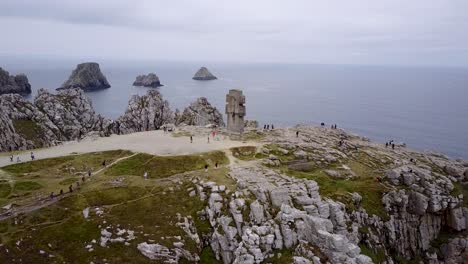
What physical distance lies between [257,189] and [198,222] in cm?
979

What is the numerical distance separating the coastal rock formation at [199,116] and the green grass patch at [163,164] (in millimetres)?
48970

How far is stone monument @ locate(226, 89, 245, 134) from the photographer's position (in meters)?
87.6

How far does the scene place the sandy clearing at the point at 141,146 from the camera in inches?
2985

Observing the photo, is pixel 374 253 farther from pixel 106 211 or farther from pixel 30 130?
pixel 30 130

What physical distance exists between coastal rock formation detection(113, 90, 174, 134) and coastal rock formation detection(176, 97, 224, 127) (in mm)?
8713

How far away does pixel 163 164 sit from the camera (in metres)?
70.8

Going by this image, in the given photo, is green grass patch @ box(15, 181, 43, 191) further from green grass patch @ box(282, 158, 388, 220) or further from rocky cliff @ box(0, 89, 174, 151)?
rocky cliff @ box(0, 89, 174, 151)

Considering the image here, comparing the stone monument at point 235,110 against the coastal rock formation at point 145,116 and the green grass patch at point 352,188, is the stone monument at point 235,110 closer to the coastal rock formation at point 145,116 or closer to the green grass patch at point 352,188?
the green grass patch at point 352,188

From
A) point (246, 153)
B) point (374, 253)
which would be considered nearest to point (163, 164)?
point (246, 153)

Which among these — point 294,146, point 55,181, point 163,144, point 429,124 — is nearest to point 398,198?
point 294,146

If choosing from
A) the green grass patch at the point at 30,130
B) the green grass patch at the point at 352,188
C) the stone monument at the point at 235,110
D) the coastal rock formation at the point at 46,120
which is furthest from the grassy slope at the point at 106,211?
the green grass patch at the point at 30,130

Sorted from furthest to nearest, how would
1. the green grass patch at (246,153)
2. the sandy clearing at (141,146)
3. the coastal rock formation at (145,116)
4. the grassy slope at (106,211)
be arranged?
the coastal rock formation at (145,116)
the sandy clearing at (141,146)
the green grass patch at (246,153)
the grassy slope at (106,211)

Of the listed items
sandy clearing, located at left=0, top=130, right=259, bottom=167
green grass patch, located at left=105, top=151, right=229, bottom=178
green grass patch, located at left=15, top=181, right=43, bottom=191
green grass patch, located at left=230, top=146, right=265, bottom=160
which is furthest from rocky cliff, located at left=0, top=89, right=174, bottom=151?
green grass patch, located at left=15, top=181, right=43, bottom=191

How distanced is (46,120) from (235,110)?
77.7 metres
